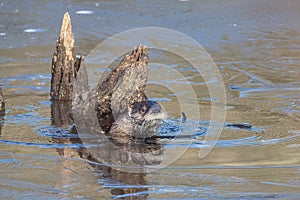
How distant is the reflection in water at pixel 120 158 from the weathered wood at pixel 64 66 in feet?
→ 2.99

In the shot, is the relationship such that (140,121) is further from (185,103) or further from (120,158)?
(185,103)

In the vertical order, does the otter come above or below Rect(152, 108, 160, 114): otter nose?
below

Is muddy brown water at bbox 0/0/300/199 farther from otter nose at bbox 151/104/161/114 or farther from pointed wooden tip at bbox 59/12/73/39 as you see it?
pointed wooden tip at bbox 59/12/73/39

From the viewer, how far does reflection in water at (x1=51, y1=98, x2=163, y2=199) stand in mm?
5355

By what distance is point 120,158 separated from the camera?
6137 millimetres

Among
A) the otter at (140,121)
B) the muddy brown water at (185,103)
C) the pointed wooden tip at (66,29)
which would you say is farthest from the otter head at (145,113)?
the pointed wooden tip at (66,29)

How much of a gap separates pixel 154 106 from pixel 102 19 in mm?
5233

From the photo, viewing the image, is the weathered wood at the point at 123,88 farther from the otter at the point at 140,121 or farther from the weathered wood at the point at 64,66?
the weathered wood at the point at 64,66

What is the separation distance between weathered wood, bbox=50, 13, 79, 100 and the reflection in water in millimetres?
912

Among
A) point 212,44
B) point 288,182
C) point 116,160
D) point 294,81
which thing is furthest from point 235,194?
point 212,44

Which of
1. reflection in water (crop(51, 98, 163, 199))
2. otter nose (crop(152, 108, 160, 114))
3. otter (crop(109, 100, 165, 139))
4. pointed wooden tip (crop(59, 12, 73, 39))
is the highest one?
pointed wooden tip (crop(59, 12, 73, 39))

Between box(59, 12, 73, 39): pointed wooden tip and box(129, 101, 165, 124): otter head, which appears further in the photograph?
box(59, 12, 73, 39): pointed wooden tip

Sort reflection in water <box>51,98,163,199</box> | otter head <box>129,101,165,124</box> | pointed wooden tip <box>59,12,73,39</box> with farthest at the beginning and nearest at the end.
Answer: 1. pointed wooden tip <box>59,12,73,39</box>
2. otter head <box>129,101,165,124</box>
3. reflection in water <box>51,98,163,199</box>

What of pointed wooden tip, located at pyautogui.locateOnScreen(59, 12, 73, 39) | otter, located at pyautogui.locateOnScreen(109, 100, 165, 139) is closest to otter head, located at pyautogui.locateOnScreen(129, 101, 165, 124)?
otter, located at pyautogui.locateOnScreen(109, 100, 165, 139)
